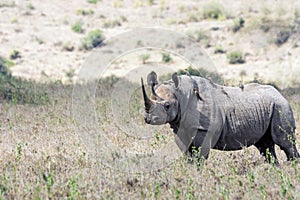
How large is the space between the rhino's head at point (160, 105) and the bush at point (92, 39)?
28.9 m

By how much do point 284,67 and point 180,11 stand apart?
51.3 ft

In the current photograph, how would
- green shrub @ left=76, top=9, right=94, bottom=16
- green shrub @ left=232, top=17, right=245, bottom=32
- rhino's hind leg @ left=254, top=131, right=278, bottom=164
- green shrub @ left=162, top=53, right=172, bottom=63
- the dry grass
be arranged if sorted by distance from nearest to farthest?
the dry grass < rhino's hind leg @ left=254, top=131, right=278, bottom=164 < green shrub @ left=162, top=53, right=172, bottom=63 < green shrub @ left=232, top=17, right=245, bottom=32 < green shrub @ left=76, top=9, right=94, bottom=16

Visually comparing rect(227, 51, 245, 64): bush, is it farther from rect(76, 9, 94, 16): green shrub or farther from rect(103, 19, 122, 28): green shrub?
rect(76, 9, 94, 16): green shrub

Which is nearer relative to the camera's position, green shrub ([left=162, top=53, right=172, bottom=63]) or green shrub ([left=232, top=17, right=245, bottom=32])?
green shrub ([left=162, top=53, right=172, bottom=63])

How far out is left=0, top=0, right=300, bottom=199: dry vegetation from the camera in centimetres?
773

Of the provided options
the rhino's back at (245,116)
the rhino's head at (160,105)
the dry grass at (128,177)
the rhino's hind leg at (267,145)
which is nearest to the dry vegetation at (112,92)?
the dry grass at (128,177)

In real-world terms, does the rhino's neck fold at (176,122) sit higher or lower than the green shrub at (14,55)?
higher

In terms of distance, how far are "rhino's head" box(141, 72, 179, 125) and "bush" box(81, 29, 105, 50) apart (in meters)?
28.9

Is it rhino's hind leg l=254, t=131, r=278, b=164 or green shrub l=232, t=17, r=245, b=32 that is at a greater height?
rhino's hind leg l=254, t=131, r=278, b=164

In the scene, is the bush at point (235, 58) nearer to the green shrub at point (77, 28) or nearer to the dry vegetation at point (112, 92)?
the dry vegetation at point (112, 92)

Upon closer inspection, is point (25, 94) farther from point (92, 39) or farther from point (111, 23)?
point (111, 23)

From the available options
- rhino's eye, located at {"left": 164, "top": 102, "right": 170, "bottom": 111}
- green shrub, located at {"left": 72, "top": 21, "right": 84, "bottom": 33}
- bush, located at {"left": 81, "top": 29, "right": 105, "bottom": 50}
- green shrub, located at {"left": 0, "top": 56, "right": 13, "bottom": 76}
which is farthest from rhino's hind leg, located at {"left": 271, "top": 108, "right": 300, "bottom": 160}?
green shrub, located at {"left": 72, "top": 21, "right": 84, "bottom": 33}

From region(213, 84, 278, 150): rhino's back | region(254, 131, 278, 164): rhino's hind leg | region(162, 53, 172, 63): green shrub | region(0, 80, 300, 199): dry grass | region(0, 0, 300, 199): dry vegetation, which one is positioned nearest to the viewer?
region(0, 80, 300, 199): dry grass

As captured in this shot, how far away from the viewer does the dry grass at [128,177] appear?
7363 mm
